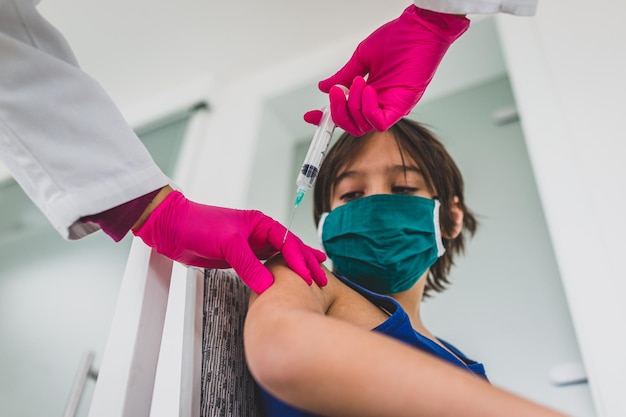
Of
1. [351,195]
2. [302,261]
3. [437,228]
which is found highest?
[302,261]

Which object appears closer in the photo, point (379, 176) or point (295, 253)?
point (295, 253)

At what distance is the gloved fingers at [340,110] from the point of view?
→ 2.61 ft

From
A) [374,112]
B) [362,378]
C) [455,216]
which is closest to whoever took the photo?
[362,378]

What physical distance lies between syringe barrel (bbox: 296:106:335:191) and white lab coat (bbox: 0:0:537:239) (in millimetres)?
257

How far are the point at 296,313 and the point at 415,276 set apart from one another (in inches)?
25.2

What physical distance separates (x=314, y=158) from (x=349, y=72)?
222 millimetres

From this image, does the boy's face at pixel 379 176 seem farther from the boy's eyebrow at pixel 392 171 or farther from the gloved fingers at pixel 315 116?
the gloved fingers at pixel 315 116

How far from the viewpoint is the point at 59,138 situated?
2.24ft

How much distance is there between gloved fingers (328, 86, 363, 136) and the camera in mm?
796

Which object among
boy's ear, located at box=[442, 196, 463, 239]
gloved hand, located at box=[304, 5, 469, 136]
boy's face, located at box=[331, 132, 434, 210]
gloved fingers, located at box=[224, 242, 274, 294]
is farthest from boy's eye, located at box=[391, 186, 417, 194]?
gloved fingers, located at box=[224, 242, 274, 294]

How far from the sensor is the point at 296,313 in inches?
17.8

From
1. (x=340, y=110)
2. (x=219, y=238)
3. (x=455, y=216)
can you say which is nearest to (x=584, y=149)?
(x=455, y=216)

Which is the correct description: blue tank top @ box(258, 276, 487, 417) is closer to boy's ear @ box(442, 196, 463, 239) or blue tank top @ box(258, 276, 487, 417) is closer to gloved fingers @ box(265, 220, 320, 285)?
gloved fingers @ box(265, 220, 320, 285)

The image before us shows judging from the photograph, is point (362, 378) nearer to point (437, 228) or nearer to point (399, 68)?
point (399, 68)
